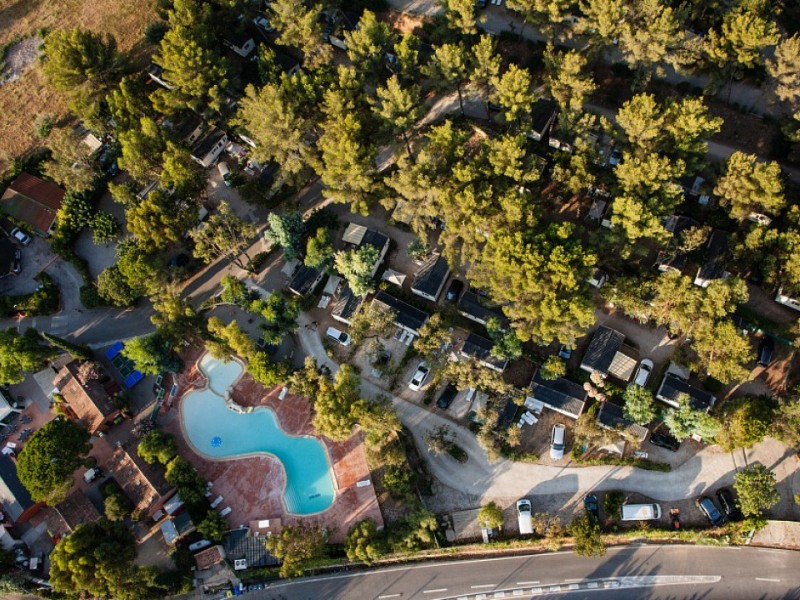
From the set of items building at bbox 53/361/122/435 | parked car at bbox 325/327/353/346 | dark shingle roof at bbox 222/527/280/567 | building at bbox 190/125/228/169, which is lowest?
dark shingle roof at bbox 222/527/280/567

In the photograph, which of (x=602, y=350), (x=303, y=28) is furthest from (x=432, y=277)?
(x=303, y=28)

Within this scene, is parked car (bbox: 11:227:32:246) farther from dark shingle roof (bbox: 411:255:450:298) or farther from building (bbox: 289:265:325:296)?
dark shingle roof (bbox: 411:255:450:298)

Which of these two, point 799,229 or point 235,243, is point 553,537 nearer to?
point 799,229

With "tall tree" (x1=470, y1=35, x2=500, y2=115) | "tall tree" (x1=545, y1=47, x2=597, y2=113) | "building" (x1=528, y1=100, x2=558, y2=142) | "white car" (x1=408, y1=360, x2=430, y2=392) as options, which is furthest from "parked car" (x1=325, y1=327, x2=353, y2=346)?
"tall tree" (x1=545, y1=47, x2=597, y2=113)

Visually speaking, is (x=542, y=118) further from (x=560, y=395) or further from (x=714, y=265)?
(x=560, y=395)

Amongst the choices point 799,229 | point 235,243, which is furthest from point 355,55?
point 799,229

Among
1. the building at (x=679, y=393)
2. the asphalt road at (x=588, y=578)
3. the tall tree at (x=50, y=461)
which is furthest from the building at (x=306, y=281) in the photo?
the building at (x=679, y=393)
